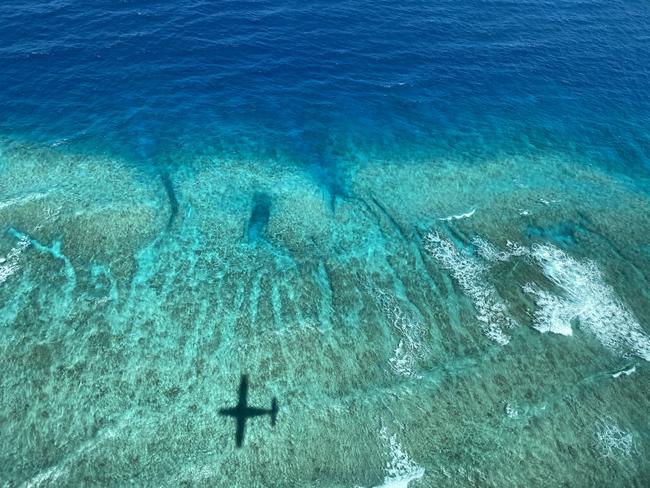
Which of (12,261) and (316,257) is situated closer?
(12,261)

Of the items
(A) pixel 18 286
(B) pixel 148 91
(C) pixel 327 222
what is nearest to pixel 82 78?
(B) pixel 148 91

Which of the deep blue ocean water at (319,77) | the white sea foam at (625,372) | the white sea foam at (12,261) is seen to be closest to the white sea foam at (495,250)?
the white sea foam at (625,372)

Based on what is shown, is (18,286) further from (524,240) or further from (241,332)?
(524,240)

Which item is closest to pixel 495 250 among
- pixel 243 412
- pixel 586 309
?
pixel 586 309

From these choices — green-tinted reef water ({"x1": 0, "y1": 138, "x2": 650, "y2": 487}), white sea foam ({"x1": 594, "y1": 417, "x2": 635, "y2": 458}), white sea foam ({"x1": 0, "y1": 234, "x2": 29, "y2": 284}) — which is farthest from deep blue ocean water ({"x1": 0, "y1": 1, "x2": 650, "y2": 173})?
white sea foam ({"x1": 594, "y1": 417, "x2": 635, "y2": 458})

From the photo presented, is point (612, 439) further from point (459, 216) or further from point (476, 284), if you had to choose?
point (459, 216)

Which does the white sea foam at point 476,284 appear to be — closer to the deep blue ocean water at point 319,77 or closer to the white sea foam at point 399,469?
the white sea foam at point 399,469
